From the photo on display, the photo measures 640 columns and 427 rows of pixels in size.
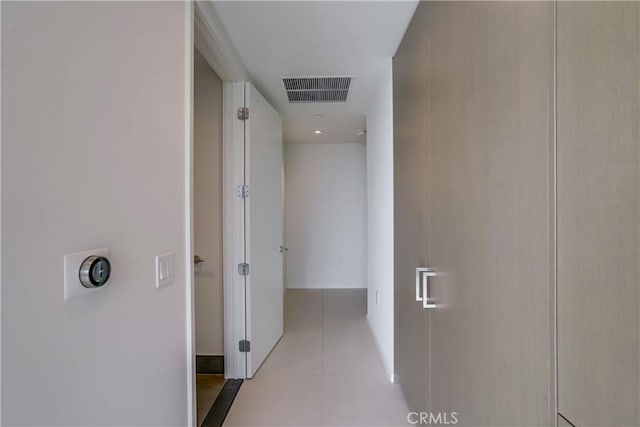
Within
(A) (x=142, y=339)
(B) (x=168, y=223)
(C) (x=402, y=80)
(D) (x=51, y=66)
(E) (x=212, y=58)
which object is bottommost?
(A) (x=142, y=339)

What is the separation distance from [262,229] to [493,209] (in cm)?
196

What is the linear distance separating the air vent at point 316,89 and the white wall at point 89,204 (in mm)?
1496

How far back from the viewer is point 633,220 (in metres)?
0.53

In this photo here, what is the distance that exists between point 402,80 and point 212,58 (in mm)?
1241

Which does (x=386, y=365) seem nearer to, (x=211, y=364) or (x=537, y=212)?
(x=211, y=364)

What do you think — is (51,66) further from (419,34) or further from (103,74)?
(419,34)

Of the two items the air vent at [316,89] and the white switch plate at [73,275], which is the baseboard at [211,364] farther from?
the air vent at [316,89]

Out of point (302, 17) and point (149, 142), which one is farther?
point (302, 17)

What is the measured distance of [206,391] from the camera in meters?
2.22

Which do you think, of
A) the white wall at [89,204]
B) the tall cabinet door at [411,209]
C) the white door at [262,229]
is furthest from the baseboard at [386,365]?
the white wall at [89,204]

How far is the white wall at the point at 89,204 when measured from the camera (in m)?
0.64

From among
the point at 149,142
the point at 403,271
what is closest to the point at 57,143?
the point at 149,142

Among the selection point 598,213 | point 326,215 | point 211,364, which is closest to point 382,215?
point 211,364

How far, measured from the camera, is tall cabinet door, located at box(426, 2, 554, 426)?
747 millimetres
